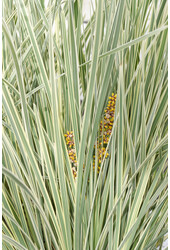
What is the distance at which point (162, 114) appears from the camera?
0.35 m

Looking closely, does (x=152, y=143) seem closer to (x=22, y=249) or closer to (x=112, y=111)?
(x=112, y=111)

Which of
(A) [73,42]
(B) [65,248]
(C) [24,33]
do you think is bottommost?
(B) [65,248]

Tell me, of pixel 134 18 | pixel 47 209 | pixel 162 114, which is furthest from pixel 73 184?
pixel 134 18

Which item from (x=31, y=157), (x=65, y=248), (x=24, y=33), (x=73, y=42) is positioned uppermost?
(x=24, y=33)

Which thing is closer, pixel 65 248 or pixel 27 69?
pixel 65 248

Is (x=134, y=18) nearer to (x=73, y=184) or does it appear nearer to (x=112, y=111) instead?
(x=112, y=111)

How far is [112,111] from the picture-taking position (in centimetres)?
36

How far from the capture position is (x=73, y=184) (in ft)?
1.04

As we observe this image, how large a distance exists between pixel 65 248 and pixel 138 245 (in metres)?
0.09

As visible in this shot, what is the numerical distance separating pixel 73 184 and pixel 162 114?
6.4 inches

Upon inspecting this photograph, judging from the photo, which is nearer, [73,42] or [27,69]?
[73,42]

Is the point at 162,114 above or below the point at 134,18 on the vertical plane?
below

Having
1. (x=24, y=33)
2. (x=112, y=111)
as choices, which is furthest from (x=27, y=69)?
(x=112, y=111)

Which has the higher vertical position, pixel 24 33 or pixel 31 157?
pixel 24 33
